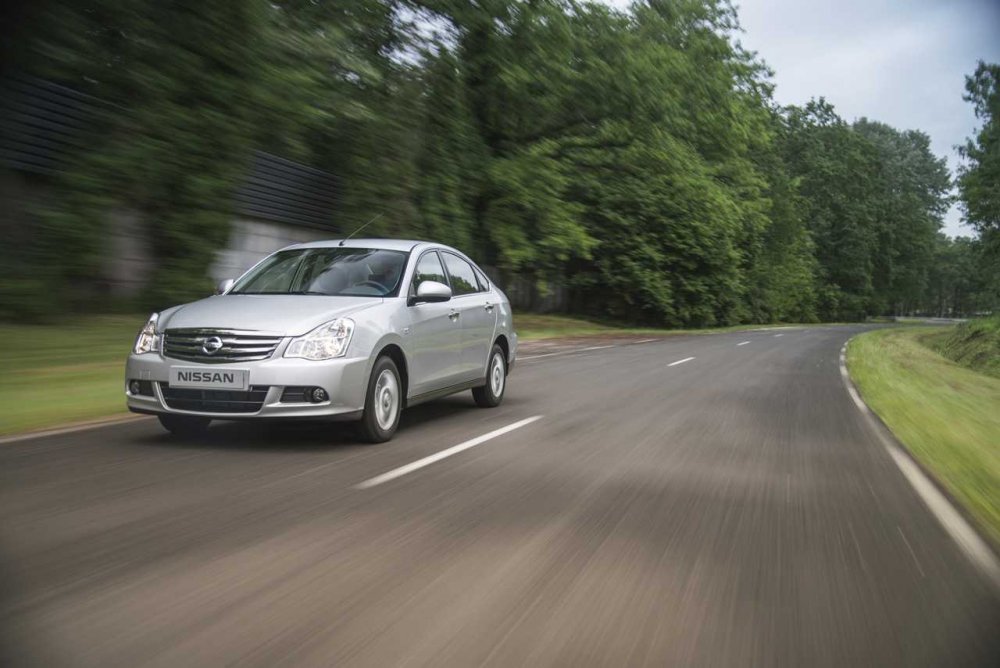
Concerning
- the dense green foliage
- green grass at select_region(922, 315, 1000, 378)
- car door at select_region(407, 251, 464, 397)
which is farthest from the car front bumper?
green grass at select_region(922, 315, 1000, 378)

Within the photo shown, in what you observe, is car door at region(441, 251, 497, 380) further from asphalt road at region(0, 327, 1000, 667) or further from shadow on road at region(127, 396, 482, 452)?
asphalt road at region(0, 327, 1000, 667)

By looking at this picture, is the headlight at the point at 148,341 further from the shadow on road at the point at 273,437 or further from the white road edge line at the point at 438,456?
the white road edge line at the point at 438,456

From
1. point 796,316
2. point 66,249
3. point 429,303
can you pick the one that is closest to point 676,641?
point 429,303

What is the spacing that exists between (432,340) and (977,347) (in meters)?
26.1

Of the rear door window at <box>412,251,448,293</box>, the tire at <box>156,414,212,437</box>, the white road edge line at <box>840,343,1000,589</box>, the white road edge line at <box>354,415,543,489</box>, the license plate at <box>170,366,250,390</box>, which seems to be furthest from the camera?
the rear door window at <box>412,251,448,293</box>

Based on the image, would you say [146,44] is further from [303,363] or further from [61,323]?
[303,363]

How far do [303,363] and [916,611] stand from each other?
14.1ft

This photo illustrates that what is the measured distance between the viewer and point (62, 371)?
1088 cm

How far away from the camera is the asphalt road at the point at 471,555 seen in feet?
10.5

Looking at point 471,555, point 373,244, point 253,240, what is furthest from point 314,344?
point 253,240

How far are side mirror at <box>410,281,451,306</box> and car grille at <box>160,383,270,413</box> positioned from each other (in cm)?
172

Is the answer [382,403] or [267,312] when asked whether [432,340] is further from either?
[267,312]

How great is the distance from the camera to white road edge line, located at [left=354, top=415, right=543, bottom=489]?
5833mm

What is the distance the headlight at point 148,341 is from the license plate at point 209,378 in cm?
38
